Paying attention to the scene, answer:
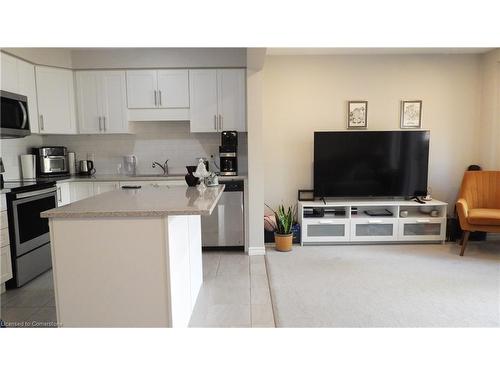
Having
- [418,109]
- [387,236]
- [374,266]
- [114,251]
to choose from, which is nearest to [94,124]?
[114,251]

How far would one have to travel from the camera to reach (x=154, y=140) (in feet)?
14.4

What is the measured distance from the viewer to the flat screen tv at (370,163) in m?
4.18

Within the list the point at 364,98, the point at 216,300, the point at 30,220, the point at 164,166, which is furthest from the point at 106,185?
the point at 364,98

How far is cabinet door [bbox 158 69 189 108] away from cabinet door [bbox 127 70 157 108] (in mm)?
73

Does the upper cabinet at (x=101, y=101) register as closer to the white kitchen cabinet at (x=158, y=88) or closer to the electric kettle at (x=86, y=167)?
the white kitchen cabinet at (x=158, y=88)

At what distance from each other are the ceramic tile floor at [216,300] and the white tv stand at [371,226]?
976 millimetres

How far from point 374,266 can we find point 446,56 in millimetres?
2931

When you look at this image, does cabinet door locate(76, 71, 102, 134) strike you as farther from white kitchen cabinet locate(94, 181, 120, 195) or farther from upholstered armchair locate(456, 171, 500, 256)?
upholstered armchair locate(456, 171, 500, 256)

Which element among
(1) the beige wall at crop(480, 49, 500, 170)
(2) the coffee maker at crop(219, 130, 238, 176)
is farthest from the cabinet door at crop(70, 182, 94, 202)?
(1) the beige wall at crop(480, 49, 500, 170)

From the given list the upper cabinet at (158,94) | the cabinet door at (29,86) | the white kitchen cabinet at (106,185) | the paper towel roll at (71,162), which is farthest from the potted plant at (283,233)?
the cabinet door at (29,86)

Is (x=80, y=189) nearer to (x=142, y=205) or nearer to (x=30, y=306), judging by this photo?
(x=30, y=306)
